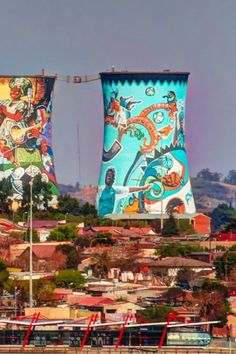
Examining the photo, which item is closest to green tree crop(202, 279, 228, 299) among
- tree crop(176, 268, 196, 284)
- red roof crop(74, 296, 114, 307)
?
red roof crop(74, 296, 114, 307)

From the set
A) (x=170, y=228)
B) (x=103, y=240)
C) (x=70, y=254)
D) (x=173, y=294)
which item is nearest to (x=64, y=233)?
(x=103, y=240)

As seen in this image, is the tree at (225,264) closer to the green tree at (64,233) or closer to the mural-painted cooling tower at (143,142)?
the green tree at (64,233)

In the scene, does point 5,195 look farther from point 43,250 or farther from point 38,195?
point 43,250

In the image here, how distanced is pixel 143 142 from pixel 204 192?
81.8 m

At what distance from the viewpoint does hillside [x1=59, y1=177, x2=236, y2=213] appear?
158375 millimetres

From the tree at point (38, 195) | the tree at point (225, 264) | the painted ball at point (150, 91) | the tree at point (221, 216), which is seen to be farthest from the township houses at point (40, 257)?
the tree at point (221, 216)

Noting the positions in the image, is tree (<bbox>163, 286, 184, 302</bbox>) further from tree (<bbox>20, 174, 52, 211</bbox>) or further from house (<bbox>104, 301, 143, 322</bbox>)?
tree (<bbox>20, 174, 52, 211</bbox>)

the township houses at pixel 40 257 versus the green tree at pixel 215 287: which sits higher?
the township houses at pixel 40 257

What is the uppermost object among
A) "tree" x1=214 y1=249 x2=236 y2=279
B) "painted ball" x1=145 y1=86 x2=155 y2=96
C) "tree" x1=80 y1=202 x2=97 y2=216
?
"painted ball" x1=145 y1=86 x2=155 y2=96

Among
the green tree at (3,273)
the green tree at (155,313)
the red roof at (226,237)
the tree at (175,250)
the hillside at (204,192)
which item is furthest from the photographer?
the hillside at (204,192)

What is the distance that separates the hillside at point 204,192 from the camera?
158 m

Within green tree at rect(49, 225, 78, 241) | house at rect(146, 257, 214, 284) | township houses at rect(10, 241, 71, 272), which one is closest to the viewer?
house at rect(146, 257, 214, 284)

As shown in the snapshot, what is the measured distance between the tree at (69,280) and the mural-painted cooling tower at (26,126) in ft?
77.0

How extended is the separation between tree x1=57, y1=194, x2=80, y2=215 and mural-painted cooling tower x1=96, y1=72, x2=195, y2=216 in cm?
406
